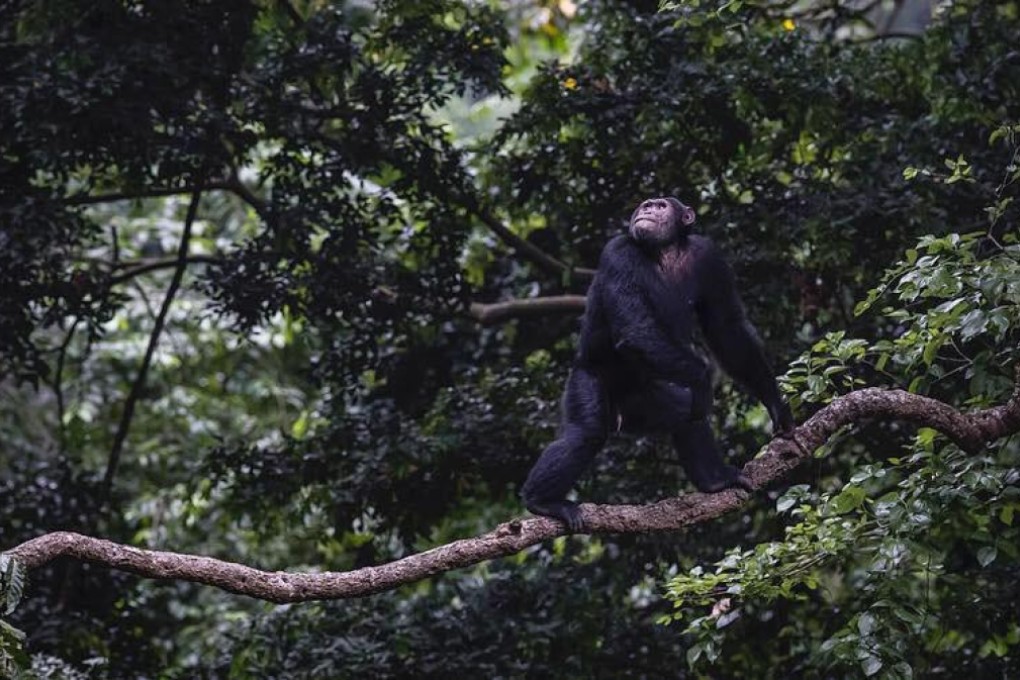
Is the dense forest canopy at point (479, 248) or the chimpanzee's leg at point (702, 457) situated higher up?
the dense forest canopy at point (479, 248)

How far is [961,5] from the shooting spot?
8945 millimetres

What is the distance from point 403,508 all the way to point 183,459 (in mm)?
A: 4508

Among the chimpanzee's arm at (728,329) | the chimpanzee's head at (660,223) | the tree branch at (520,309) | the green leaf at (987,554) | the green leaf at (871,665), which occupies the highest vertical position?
the tree branch at (520,309)

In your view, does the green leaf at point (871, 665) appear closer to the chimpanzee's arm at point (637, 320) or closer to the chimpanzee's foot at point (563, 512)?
the chimpanzee's foot at point (563, 512)

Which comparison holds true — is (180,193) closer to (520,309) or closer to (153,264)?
(153,264)

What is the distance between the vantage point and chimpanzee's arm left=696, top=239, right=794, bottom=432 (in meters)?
6.91

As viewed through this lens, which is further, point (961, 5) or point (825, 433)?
point (961, 5)

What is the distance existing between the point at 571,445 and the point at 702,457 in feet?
2.09

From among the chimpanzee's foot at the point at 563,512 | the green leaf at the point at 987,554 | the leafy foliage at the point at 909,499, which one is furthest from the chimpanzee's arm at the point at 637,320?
the green leaf at the point at 987,554

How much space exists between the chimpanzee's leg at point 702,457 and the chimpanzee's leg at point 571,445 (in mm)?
388

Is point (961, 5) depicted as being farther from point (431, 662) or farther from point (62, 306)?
point (62, 306)

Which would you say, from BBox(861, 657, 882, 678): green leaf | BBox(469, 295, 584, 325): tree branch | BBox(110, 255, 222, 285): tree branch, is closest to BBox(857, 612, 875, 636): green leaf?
BBox(861, 657, 882, 678): green leaf

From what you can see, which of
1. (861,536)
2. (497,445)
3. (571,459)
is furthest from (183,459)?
(861,536)

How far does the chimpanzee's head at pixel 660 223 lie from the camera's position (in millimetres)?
6891
